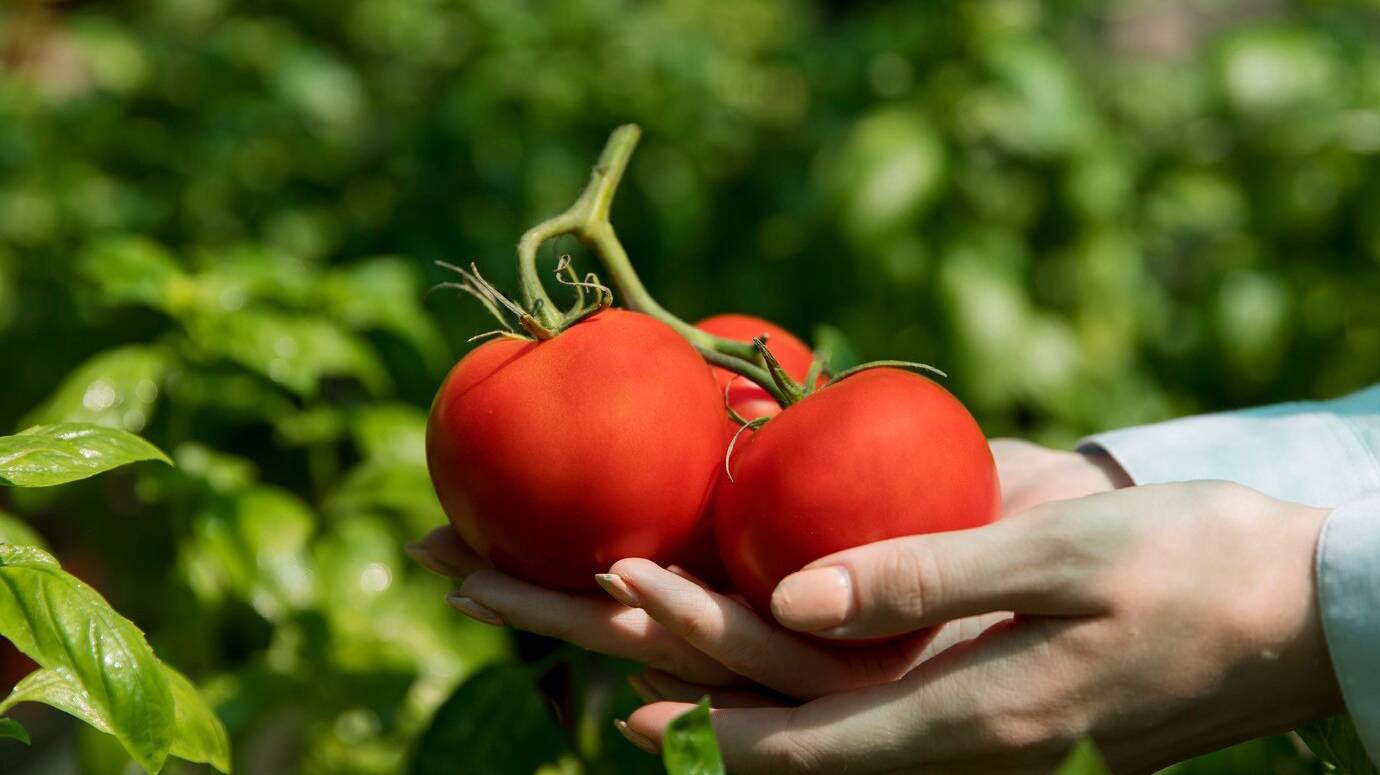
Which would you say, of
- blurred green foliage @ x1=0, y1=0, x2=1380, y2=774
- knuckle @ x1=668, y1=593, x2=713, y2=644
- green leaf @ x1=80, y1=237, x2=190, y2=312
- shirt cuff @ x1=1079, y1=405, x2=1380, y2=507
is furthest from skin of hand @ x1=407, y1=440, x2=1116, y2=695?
blurred green foliage @ x1=0, y1=0, x2=1380, y2=774

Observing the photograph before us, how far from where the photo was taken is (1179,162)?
2367 millimetres

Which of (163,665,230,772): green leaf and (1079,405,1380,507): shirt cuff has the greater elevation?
(1079,405,1380,507): shirt cuff

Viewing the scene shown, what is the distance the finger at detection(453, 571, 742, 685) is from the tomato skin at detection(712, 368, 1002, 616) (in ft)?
0.31

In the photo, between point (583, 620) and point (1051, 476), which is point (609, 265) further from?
point (1051, 476)

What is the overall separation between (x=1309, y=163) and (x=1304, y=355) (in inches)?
12.7

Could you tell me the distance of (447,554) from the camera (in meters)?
1.07

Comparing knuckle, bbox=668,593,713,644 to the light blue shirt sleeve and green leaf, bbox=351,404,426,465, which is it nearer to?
the light blue shirt sleeve

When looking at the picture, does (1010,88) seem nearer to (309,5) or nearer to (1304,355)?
(1304,355)

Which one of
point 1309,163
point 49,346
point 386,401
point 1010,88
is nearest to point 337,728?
point 386,401

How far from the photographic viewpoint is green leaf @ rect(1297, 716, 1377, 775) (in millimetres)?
942

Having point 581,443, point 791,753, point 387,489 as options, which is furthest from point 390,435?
point 791,753

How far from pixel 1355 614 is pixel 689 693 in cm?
46

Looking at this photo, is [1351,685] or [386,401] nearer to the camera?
[1351,685]

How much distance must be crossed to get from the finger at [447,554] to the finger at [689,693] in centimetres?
16
